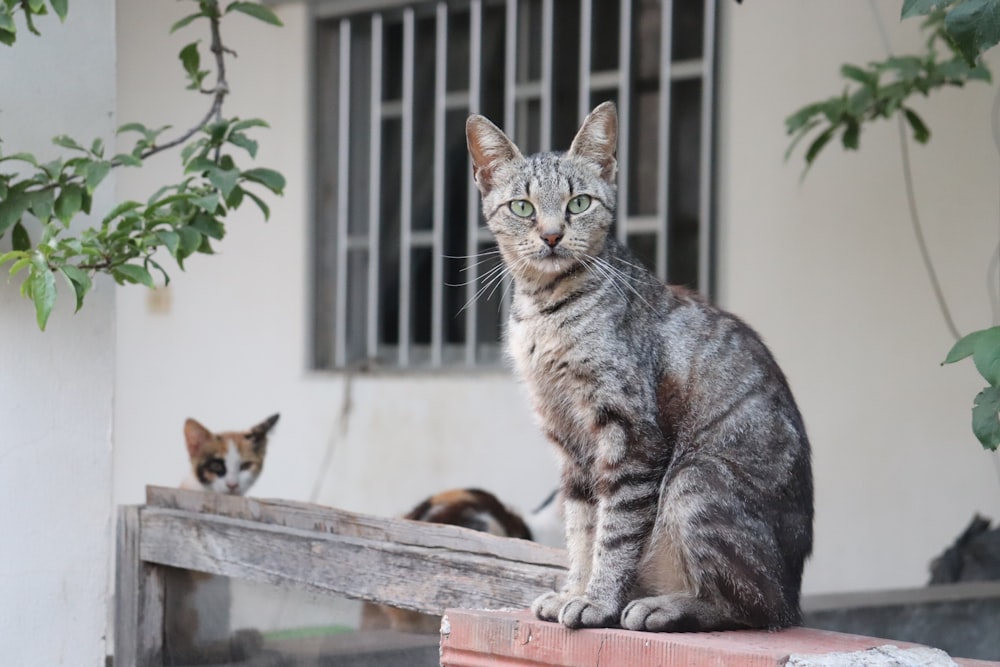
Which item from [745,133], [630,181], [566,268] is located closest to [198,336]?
[630,181]

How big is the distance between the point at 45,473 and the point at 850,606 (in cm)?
232

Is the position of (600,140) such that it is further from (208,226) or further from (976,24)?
(208,226)

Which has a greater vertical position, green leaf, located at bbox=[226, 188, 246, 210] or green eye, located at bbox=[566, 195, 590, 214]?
green leaf, located at bbox=[226, 188, 246, 210]

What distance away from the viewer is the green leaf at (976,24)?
6.41 feet

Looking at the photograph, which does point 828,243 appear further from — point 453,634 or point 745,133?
point 453,634

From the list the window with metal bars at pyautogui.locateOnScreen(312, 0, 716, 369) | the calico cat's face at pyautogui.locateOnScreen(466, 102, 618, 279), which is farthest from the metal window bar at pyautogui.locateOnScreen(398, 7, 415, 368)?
the calico cat's face at pyautogui.locateOnScreen(466, 102, 618, 279)

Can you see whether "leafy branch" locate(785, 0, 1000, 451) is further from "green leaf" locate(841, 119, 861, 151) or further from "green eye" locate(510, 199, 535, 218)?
"green eye" locate(510, 199, 535, 218)

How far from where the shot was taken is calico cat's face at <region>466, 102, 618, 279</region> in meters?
2.34

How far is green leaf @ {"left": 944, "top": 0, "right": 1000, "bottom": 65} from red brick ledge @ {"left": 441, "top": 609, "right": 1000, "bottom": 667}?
963mm

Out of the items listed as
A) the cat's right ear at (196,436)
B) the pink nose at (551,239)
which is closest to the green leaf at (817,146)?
the pink nose at (551,239)

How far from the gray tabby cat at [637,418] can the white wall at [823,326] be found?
215cm

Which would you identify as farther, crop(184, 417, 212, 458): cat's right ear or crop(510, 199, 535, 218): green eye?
crop(184, 417, 212, 458): cat's right ear

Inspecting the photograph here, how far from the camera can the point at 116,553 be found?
123 inches

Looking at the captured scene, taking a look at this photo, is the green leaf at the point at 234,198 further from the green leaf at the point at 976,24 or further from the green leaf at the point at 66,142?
the green leaf at the point at 976,24
